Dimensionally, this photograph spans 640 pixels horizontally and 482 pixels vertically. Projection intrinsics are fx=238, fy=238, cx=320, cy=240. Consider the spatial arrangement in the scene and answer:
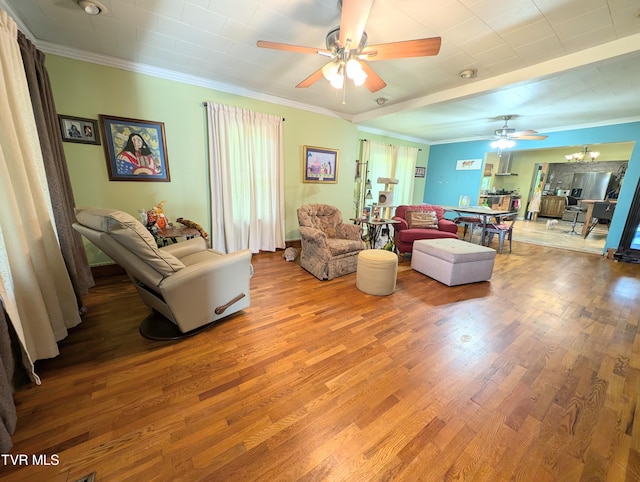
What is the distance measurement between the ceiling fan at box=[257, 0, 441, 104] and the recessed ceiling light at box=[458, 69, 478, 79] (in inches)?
51.5

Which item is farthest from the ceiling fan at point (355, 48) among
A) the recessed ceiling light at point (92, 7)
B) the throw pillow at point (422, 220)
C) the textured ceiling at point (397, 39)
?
the throw pillow at point (422, 220)

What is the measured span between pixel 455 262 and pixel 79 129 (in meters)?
4.62

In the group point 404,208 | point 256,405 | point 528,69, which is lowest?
point 256,405

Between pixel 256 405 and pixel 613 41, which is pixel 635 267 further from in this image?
pixel 256 405

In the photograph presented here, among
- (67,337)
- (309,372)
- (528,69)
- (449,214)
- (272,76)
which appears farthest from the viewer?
(449,214)

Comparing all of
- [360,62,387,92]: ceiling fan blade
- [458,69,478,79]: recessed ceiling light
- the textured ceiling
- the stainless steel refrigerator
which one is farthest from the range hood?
[360,62,387,92]: ceiling fan blade

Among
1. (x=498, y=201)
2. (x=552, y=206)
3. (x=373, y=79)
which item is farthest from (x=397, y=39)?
(x=552, y=206)

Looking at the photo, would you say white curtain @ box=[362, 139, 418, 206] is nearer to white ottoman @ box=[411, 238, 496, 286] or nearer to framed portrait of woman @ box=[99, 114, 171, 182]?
white ottoman @ box=[411, 238, 496, 286]

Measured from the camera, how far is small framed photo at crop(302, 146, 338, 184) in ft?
14.3

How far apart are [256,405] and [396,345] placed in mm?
1122

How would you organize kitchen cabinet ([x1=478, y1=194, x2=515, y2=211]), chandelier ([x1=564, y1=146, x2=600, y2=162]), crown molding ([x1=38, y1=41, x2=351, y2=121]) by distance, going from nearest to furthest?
crown molding ([x1=38, y1=41, x2=351, y2=121]) < kitchen cabinet ([x1=478, y1=194, x2=515, y2=211]) < chandelier ([x1=564, y1=146, x2=600, y2=162])

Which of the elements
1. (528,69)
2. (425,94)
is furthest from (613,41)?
(425,94)

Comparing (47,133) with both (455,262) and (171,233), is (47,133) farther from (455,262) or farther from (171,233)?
(455,262)

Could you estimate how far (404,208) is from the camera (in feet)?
14.3
